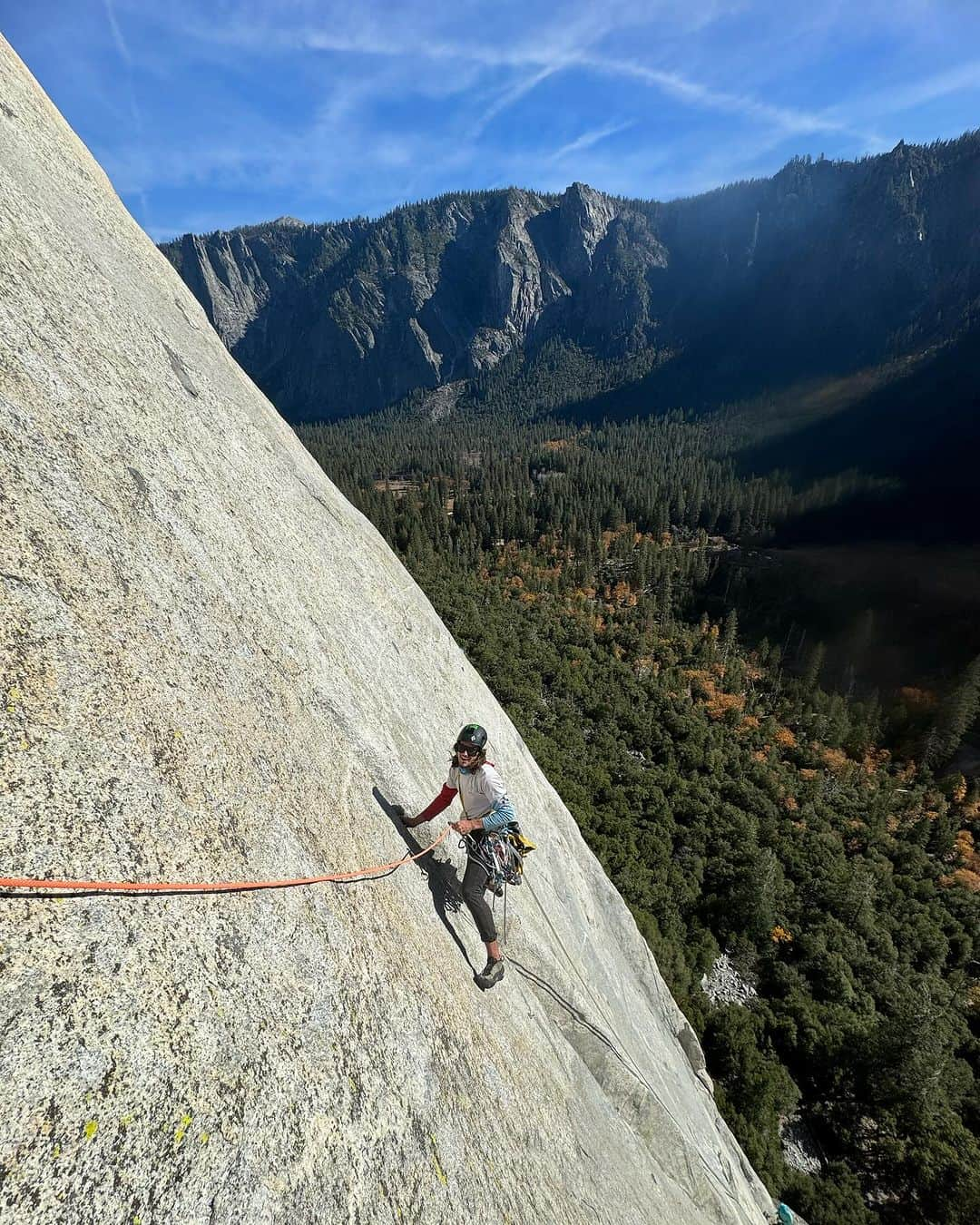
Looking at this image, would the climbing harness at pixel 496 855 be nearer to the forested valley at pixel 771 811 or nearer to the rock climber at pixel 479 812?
the rock climber at pixel 479 812

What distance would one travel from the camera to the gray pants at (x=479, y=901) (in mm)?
6719

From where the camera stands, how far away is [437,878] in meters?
7.35

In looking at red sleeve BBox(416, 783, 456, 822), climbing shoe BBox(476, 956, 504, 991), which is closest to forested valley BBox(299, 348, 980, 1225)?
red sleeve BBox(416, 783, 456, 822)

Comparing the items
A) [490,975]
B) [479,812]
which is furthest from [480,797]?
[490,975]

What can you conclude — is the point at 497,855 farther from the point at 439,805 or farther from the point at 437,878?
the point at 437,878

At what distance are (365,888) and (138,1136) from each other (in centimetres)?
285

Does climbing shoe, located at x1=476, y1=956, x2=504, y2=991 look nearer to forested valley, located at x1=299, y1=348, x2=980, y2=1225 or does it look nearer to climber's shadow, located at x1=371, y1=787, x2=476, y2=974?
climber's shadow, located at x1=371, y1=787, x2=476, y2=974

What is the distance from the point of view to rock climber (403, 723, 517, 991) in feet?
21.9

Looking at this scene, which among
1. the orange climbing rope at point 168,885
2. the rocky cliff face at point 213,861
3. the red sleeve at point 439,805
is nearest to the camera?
the rocky cliff face at point 213,861

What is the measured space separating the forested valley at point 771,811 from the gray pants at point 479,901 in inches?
140

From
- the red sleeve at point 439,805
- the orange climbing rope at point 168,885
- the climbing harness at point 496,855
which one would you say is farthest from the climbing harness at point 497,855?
the orange climbing rope at point 168,885

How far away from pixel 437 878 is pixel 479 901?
2.69 feet

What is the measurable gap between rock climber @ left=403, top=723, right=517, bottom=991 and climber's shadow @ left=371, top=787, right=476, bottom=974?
1.04ft

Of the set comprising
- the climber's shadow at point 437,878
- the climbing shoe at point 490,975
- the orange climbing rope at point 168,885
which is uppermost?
the orange climbing rope at point 168,885
